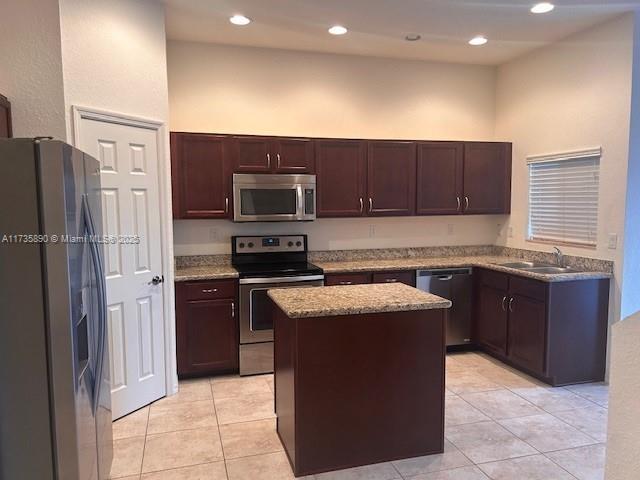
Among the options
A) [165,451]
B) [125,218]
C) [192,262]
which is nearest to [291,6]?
[125,218]

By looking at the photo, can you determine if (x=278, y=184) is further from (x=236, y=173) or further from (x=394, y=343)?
(x=394, y=343)

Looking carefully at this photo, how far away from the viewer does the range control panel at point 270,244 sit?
432 cm

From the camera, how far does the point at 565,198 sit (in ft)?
13.5

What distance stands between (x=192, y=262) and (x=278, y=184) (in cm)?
111

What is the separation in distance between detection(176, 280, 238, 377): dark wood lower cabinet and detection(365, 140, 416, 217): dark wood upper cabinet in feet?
5.46

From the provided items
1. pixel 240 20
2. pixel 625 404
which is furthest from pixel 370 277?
pixel 625 404

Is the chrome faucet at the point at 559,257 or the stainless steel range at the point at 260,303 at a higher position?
the chrome faucet at the point at 559,257

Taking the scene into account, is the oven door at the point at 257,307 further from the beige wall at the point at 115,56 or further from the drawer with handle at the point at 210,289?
the beige wall at the point at 115,56

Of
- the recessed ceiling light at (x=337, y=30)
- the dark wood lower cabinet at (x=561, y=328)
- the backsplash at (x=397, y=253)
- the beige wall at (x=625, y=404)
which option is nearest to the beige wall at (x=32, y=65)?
the recessed ceiling light at (x=337, y=30)

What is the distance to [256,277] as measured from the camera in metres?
3.86

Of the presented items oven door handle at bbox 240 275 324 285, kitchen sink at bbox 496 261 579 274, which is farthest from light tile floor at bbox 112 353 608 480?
kitchen sink at bbox 496 261 579 274

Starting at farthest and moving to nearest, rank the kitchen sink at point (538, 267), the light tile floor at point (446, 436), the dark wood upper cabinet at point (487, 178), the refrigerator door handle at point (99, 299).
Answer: the dark wood upper cabinet at point (487, 178)
the kitchen sink at point (538, 267)
the light tile floor at point (446, 436)
the refrigerator door handle at point (99, 299)

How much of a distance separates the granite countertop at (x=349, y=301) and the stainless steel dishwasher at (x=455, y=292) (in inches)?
60.6

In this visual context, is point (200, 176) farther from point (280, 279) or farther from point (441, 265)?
point (441, 265)
